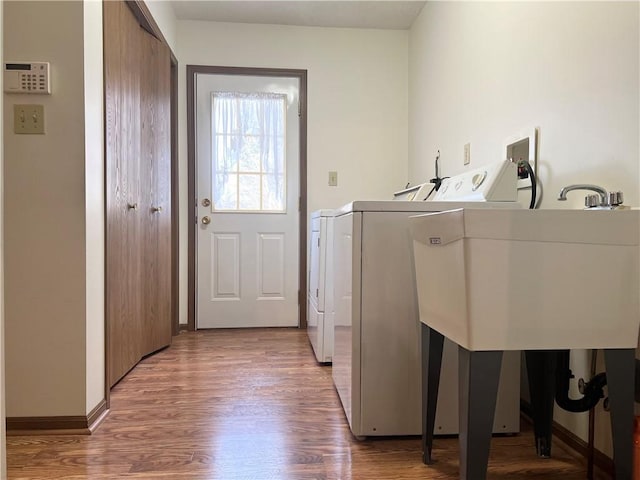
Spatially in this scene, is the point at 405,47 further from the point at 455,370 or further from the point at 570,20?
the point at 455,370

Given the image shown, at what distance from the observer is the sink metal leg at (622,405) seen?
3.41 ft

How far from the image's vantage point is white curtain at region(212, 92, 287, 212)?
312cm

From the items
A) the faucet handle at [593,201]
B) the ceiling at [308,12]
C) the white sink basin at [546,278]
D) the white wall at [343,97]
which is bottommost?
the white sink basin at [546,278]

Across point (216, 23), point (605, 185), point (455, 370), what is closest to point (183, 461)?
point (455, 370)

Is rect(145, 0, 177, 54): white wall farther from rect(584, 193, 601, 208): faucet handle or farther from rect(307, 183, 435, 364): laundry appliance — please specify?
rect(584, 193, 601, 208): faucet handle

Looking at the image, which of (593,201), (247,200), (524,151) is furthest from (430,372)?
(247,200)

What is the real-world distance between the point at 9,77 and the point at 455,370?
1860 millimetres

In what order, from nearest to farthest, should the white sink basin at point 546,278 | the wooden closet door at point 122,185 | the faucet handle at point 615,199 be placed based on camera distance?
the white sink basin at point 546,278, the faucet handle at point 615,199, the wooden closet door at point 122,185

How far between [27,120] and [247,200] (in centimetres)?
171

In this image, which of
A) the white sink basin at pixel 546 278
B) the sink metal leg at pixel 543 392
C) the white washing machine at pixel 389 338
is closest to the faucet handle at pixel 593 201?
the white sink basin at pixel 546 278

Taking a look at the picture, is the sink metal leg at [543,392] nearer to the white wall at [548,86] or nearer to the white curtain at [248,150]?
the white wall at [548,86]

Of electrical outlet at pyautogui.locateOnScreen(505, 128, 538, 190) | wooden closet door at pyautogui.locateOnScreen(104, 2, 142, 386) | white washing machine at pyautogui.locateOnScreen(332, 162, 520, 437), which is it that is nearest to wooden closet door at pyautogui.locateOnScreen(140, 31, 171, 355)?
wooden closet door at pyautogui.locateOnScreen(104, 2, 142, 386)

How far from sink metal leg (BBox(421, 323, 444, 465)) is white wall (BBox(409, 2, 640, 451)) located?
51 centimetres

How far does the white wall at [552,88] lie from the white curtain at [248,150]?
1.20m
